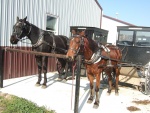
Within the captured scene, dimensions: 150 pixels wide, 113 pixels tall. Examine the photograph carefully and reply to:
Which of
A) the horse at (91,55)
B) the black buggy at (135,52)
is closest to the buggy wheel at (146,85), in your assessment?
the black buggy at (135,52)

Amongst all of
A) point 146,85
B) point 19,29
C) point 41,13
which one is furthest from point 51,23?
point 146,85

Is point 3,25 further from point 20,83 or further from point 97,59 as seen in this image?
point 97,59

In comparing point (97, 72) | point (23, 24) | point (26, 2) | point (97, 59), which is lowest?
point (97, 72)

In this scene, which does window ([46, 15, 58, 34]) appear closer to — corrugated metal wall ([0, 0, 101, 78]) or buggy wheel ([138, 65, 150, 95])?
corrugated metal wall ([0, 0, 101, 78])

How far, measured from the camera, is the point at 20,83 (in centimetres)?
825

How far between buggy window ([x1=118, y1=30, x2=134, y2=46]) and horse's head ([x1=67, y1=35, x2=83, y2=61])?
4175 mm

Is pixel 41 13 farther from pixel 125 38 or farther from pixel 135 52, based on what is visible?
pixel 135 52

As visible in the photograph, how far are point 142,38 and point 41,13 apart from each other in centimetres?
504

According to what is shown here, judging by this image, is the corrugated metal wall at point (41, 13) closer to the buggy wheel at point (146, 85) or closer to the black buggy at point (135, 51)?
the black buggy at point (135, 51)

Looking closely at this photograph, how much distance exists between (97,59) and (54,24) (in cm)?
633

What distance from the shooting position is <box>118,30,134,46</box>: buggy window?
866 centimetres

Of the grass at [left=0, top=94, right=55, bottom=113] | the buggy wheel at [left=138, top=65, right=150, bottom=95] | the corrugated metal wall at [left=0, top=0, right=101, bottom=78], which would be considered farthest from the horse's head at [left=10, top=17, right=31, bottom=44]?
the buggy wheel at [left=138, top=65, right=150, bottom=95]

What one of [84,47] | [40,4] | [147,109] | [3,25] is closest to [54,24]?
[40,4]

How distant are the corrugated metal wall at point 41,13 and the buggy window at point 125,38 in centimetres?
398
